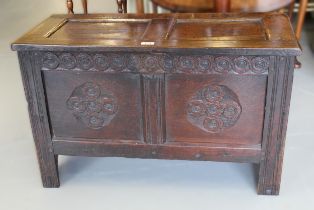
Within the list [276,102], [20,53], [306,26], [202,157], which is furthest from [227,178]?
[306,26]

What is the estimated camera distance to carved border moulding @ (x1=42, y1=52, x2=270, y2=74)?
1.35 metres

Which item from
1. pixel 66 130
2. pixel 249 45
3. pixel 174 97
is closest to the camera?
pixel 249 45

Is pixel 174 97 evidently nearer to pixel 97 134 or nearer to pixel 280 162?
pixel 97 134

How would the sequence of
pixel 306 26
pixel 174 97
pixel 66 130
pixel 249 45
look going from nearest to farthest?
pixel 249 45 → pixel 174 97 → pixel 66 130 → pixel 306 26

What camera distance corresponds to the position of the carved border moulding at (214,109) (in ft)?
4.66

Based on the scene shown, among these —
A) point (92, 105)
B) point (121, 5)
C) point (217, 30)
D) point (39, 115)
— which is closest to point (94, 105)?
point (92, 105)

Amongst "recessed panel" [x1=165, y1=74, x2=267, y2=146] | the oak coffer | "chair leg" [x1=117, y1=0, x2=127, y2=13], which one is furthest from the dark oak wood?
"chair leg" [x1=117, y1=0, x2=127, y2=13]

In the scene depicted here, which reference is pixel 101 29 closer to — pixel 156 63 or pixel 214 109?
pixel 156 63

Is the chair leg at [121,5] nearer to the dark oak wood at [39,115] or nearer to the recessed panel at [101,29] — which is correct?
the recessed panel at [101,29]

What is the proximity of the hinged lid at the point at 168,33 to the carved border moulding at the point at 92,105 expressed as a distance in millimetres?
168

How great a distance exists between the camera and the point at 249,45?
4.35 ft

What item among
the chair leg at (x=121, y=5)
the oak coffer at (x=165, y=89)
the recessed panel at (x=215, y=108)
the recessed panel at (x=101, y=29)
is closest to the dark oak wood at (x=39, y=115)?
the oak coffer at (x=165, y=89)

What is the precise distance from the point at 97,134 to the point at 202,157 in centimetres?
37

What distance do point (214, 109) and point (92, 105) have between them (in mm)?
408
